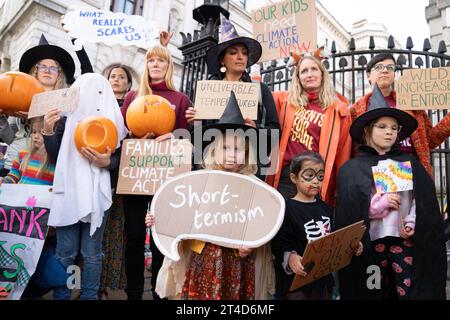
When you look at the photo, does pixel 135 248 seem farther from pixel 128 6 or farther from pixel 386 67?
pixel 128 6

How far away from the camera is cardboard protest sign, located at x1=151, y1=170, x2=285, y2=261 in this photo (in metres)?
1.99

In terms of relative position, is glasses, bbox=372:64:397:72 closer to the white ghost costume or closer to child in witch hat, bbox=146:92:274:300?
child in witch hat, bbox=146:92:274:300

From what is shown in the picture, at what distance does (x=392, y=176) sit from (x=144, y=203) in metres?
1.95

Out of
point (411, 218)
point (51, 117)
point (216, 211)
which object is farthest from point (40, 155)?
point (411, 218)

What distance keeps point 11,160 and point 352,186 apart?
2781mm

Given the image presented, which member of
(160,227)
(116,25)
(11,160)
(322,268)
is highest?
(116,25)

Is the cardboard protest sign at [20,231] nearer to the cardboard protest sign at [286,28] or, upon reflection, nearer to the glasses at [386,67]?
the cardboard protest sign at [286,28]

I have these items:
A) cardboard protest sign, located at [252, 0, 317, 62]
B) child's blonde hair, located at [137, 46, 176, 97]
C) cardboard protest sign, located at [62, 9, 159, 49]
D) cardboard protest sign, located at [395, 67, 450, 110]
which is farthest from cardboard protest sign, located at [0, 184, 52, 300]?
cardboard protest sign, located at [395, 67, 450, 110]

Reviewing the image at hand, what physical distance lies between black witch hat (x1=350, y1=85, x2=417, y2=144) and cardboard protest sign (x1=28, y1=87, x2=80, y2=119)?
7.34 ft

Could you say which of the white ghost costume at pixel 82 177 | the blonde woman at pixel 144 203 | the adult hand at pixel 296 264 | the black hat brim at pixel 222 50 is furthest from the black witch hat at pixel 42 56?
the adult hand at pixel 296 264

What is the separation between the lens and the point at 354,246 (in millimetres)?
2141

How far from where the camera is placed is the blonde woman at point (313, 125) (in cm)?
→ 272
